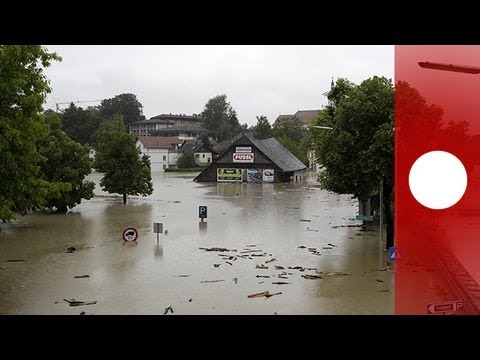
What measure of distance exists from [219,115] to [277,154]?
1683 inches

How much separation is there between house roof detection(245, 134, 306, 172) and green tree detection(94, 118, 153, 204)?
19.8m

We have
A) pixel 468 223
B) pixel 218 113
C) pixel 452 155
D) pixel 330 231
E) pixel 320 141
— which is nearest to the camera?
pixel 452 155

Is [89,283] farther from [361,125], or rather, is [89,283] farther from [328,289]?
[361,125]

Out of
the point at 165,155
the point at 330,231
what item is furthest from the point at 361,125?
the point at 165,155

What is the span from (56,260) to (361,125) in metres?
10.1

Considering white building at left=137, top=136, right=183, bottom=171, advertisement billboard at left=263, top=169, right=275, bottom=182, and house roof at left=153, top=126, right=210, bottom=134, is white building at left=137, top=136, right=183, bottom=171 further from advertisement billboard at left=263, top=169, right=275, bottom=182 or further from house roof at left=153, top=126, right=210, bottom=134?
advertisement billboard at left=263, top=169, right=275, bottom=182

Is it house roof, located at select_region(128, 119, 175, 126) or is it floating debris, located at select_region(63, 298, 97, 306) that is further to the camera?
house roof, located at select_region(128, 119, 175, 126)

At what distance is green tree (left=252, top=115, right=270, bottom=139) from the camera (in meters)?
71.6

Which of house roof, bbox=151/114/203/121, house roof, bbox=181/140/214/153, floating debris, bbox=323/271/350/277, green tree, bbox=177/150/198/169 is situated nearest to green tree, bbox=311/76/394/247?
floating debris, bbox=323/271/350/277

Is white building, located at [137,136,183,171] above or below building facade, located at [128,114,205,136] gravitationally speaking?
below

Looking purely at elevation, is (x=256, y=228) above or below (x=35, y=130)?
below

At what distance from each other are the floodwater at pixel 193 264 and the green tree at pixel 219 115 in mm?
66768

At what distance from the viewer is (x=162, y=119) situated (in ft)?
320

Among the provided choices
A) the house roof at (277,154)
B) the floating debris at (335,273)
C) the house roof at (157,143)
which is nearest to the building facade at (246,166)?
the house roof at (277,154)
